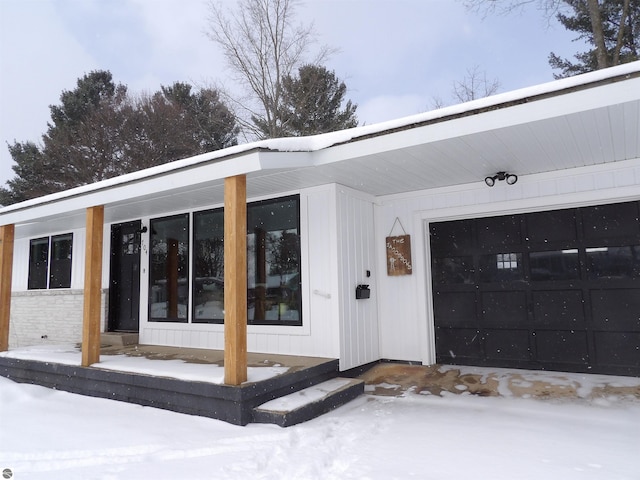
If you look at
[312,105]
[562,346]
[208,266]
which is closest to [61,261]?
[208,266]

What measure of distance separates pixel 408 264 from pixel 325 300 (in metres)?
1.20

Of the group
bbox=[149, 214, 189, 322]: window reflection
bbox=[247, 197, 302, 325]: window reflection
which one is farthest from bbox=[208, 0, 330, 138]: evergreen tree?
bbox=[247, 197, 302, 325]: window reflection

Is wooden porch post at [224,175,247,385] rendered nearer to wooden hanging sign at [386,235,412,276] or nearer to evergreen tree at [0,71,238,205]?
wooden hanging sign at [386,235,412,276]

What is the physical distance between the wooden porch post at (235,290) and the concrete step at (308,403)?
35 centimetres

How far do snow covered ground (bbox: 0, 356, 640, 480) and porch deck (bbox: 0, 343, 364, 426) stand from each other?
110 millimetres

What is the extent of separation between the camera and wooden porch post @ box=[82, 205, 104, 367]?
4832mm

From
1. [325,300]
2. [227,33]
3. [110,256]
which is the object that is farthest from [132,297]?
[227,33]

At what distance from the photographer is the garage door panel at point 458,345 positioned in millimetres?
5188

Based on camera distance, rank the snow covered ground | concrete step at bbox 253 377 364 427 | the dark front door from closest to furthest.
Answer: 1. the snow covered ground
2. concrete step at bbox 253 377 364 427
3. the dark front door

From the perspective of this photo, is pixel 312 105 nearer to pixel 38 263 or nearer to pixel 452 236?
pixel 38 263

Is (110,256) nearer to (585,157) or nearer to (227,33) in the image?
(585,157)

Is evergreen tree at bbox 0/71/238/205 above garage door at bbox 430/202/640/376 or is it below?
above

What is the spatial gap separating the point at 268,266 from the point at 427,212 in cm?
207

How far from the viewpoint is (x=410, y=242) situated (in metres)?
5.37
